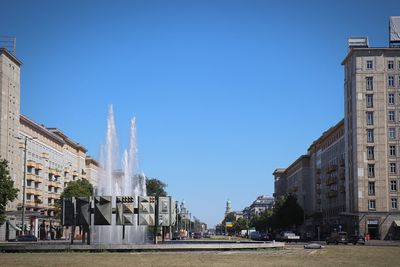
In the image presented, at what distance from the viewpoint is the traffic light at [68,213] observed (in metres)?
50.8

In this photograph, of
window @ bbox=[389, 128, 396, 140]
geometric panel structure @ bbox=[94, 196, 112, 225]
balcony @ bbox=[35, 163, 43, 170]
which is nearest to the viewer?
geometric panel structure @ bbox=[94, 196, 112, 225]

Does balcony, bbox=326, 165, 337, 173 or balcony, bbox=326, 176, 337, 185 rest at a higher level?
balcony, bbox=326, 165, 337, 173

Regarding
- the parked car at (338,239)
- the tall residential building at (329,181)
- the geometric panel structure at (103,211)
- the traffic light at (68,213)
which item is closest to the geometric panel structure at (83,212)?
the traffic light at (68,213)

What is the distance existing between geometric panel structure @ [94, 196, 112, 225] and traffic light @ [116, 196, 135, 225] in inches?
32.8

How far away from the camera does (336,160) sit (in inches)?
5556

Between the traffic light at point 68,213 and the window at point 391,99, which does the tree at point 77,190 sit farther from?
the traffic light at point 68,213

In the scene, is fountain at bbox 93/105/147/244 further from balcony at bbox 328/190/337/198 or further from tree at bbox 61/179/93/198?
balcony at bbox 328/190/337/198

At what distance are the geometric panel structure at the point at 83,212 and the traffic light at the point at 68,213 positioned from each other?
0.38m

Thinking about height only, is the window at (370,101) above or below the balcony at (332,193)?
above

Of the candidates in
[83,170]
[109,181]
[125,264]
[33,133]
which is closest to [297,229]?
[83,170]

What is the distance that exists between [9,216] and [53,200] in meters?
34.6

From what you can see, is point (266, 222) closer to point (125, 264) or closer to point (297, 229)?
→ point (297, 229)

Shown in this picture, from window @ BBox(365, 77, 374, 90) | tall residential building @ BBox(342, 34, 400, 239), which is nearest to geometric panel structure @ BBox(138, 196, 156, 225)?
tall residential building @ BBox(342, 34, 400, 239)

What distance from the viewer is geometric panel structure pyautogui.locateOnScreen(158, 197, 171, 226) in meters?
52.2
